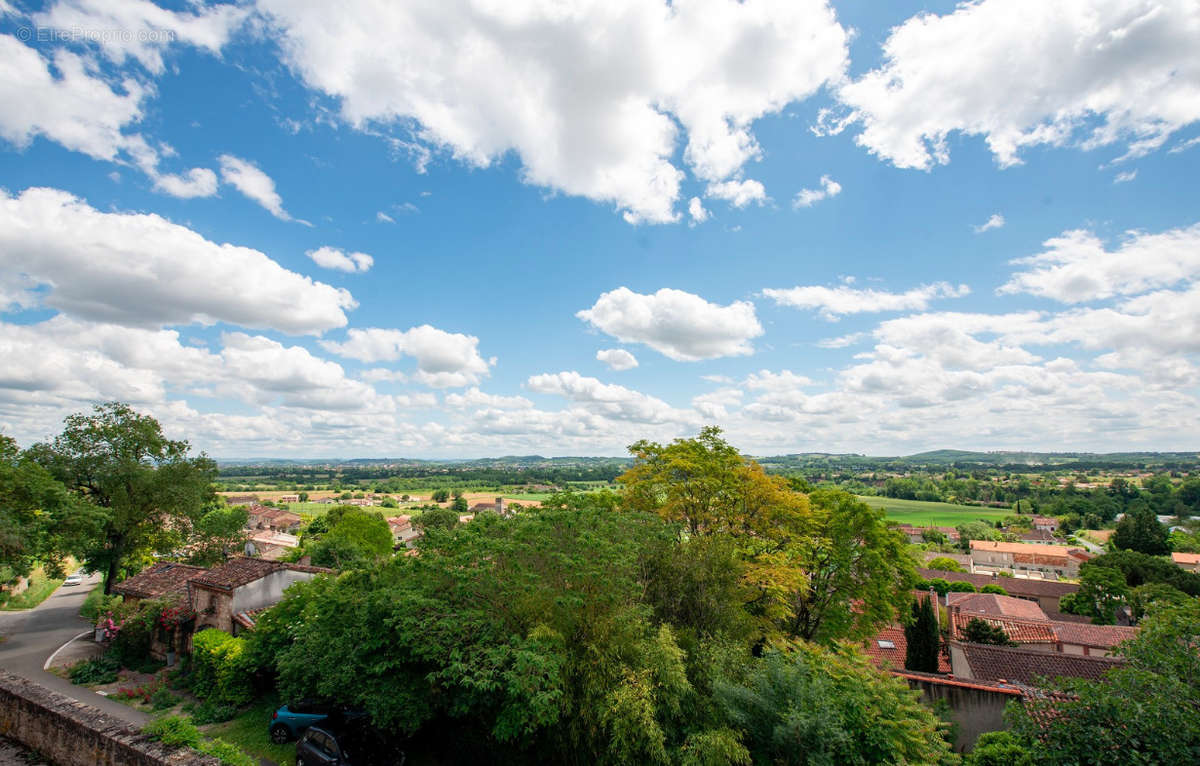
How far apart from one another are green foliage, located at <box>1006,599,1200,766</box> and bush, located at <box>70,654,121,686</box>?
95.5 feet

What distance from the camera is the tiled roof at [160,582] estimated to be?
74.8 ft

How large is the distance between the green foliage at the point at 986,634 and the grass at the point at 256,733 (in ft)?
112

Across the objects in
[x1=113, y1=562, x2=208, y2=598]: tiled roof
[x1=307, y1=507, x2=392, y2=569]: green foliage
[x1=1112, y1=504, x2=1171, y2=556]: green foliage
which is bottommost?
[x1=1112, y1=504, x2=1171, y2=556]: green foliage

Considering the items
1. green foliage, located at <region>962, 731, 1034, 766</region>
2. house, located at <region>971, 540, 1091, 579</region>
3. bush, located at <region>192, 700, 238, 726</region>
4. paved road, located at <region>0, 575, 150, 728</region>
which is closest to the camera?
green foliage, located at <region>962, 731, 1034, 766</region>

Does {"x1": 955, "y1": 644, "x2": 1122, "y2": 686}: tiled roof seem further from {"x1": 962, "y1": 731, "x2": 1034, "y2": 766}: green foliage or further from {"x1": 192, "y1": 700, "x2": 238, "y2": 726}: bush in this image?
{"x1": 192, "y1": 700, "x2": 238, "y2": 726}: bush

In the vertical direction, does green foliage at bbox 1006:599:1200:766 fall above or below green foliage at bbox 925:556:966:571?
above

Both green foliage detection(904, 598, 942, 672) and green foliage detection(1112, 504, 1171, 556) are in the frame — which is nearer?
green foliage detection(904, 598, 942, 672)

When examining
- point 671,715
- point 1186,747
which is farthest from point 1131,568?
point 671,715

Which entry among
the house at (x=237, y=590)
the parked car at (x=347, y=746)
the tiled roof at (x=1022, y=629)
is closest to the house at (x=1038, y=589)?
the tiled roof at (x=1022, y=629)

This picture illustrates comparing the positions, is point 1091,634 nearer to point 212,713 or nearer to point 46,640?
point 212,713

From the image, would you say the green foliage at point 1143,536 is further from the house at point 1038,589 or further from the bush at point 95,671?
the bush at point 95,671

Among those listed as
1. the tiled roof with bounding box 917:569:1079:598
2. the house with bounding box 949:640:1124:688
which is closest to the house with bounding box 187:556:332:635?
the house with bounding box 949:640:1124:688

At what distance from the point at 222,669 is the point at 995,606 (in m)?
46.3

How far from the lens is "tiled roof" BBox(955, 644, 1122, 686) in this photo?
59.5 ft
